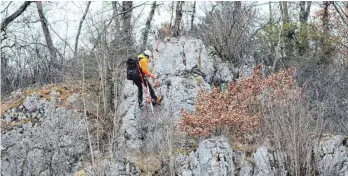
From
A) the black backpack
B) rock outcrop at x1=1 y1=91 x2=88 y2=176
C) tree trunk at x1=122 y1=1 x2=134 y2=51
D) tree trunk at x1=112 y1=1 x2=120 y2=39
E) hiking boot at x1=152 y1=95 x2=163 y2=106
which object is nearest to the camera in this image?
rock outcrop at x1=1 y1=91 x2=88 y2=176

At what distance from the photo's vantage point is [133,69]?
45.9ft

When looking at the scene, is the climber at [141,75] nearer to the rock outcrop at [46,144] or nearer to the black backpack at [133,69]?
the black backpack at [133,69]

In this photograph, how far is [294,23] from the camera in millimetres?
18797

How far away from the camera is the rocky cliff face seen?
10.9 metres

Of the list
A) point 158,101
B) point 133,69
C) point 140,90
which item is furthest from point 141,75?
point 158,101

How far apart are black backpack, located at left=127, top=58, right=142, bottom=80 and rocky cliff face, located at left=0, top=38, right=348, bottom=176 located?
88cm

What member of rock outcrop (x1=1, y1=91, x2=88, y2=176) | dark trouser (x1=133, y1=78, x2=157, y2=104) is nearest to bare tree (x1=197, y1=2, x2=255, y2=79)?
dark trouser (x1=133, y1=78, x2=157, y2=104)

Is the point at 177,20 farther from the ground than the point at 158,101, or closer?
farther from the ground

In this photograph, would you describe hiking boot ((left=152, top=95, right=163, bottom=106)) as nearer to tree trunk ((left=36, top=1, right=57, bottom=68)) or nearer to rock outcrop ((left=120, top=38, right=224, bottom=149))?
rock outcrop ((left=120, top=38, right=224, bottom=149))

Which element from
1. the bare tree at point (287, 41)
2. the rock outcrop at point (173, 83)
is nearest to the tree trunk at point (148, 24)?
the bare tree at point (287, 41)

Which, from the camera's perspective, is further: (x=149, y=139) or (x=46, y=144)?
(x=46, y=144)

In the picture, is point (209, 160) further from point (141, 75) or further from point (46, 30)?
point (46, 30)

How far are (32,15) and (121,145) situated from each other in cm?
1286

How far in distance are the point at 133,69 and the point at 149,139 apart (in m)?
2.37
